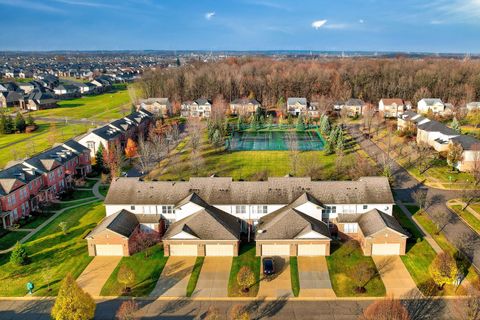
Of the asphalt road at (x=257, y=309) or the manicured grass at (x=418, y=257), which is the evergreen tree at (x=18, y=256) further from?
the manicured grass at (x=418, y=257)

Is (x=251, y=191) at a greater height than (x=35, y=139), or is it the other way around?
(x=251, y=191)

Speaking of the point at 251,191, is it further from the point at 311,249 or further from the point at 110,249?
the point at 110,249

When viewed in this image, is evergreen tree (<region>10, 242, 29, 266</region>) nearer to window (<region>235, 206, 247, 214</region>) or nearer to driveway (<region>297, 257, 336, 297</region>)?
window (<region>235, 206, 247, 214</region>)

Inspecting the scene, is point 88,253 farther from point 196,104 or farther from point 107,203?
point 196,104

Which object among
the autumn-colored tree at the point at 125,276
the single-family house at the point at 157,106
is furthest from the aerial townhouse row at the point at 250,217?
the single-family house at the point at 157,106

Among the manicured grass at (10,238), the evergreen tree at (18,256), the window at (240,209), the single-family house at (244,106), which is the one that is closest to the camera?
the evergreen tree at (18,256)

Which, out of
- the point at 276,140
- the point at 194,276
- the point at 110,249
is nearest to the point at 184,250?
the point at 194,276

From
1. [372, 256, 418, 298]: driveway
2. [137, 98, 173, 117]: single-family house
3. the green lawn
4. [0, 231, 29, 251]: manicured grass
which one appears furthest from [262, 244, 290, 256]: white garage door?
the green lawn
